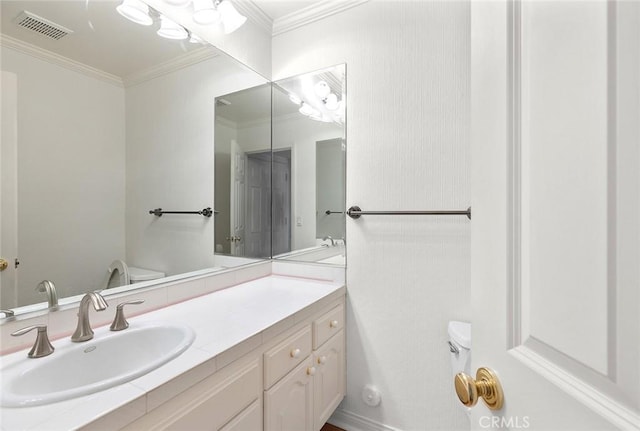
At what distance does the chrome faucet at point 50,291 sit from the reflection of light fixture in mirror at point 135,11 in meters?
1.11

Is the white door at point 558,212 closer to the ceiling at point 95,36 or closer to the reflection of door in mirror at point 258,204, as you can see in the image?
the ceiling at point 95,36

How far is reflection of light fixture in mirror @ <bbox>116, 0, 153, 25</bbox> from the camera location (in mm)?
1222

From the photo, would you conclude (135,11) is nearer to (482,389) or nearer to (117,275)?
(117,275)

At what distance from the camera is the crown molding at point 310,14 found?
5.51 ft

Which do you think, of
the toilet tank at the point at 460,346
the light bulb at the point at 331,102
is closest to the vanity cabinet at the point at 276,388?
the toilet tank at the point at 460,346

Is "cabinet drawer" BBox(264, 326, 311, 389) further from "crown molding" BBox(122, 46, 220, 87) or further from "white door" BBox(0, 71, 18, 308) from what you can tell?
"crown molding" BBox(122, 46, 220, 87)

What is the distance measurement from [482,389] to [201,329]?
89 cm

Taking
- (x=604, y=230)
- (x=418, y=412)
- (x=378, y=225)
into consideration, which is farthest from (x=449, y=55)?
(x=418, y=412)

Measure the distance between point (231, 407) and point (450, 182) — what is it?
1303 millimetres

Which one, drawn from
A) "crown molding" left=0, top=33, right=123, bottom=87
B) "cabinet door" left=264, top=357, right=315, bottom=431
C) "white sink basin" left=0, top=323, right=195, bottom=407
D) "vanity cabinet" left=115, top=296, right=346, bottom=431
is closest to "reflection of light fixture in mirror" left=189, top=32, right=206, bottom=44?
"crown molding" left=0, top=33, right=123, bottom=87

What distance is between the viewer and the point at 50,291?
3.14 ft

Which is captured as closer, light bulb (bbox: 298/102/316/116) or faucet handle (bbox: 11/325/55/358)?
faucet handle (bbox: 11/325/55/358)

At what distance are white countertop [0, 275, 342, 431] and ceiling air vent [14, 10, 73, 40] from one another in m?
1.03

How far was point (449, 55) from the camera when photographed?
4.69ft
